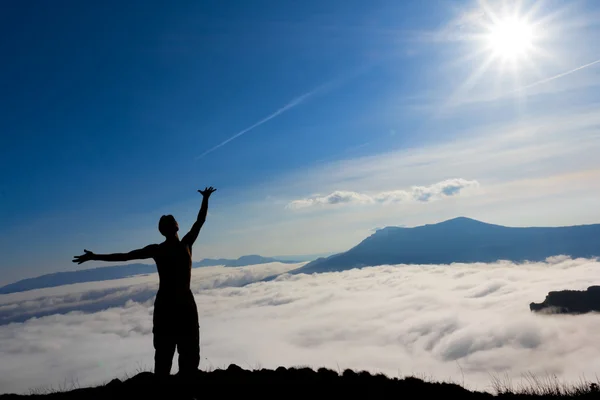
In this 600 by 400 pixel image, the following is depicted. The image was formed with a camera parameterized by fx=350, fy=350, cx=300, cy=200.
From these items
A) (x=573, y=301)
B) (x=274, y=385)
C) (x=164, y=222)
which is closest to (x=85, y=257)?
(x=164, y=222)

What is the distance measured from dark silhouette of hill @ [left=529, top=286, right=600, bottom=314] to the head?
676 feet

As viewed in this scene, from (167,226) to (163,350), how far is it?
77.4 inches

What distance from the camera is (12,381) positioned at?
545 feet

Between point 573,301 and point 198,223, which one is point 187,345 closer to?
point 198,223

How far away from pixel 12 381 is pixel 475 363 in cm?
23023

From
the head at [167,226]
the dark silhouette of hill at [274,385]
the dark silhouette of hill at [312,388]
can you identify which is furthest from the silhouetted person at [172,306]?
the dark silhouette of hill at [274,385]

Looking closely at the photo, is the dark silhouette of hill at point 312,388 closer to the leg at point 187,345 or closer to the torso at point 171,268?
the leg at point 187,345

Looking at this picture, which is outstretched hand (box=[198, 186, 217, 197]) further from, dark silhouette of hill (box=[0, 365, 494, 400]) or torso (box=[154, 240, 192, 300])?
dark silhouette of hill (box=[0, 365, 494, 400])

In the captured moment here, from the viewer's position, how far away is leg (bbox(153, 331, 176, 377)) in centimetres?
555

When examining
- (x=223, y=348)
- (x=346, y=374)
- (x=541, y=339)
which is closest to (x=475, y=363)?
(x=541, y=339)

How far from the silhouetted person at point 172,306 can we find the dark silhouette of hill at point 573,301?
20551cm

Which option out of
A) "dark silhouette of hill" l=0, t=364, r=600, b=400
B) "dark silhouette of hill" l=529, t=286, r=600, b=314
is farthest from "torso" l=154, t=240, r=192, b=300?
"dark silhouette of hill" l=529, t=286, r=600, b=314

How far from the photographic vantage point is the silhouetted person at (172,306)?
559 centimetres

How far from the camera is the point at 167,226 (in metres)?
5.73
